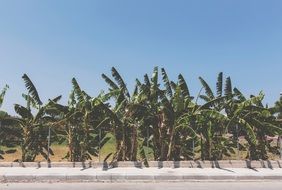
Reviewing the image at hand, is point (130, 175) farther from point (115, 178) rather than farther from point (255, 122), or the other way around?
point (255, 122)

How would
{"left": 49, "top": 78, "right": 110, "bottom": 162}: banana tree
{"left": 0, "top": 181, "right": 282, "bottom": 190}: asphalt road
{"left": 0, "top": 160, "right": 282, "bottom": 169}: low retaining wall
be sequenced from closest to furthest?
{"left": 0, "top": 181, "right": 282, "bottom": 190}: asphalt road < {"left": 0, "top": 160, "right": 282, "bottom": 169}: low retaining wall < {"left": 49, "top": 78, "right": 110, "bottom": 162}: banana tree

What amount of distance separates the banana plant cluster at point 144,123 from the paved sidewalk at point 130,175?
5.14ft

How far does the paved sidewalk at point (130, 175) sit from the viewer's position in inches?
530

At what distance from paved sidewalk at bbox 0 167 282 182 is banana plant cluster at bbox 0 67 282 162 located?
5.14 feet

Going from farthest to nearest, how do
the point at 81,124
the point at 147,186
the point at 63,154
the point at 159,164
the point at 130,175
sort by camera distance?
the point at 63,154 → the point at 81,124 → the point at 159,164 → the point at 130,175 → the point at 147,186

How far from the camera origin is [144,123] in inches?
664

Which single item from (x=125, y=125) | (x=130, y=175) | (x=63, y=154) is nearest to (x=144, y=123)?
(x=125, y=125)

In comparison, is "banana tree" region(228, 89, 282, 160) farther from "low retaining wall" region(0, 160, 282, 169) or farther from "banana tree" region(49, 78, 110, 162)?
"banana tree" region(49, 78, 110, 162)

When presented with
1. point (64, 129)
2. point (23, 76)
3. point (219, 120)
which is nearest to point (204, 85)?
point (219, 120)

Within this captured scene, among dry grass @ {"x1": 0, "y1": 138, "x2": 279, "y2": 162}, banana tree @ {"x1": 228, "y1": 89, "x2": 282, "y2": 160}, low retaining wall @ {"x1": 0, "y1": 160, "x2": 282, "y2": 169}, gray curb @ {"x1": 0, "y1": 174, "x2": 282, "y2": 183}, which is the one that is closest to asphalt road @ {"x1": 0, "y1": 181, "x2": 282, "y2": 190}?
gray curb @ {"x1": 0, "y1": 174, "x2": 282, "y2": 183}

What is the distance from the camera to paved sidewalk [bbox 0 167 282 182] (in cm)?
1346

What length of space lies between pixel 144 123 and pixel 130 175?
11.6 ft

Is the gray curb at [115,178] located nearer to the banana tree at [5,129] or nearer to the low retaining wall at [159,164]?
the low retaining wall at [159,164]

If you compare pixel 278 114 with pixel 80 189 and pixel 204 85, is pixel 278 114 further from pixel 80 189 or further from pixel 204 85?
pixel 80 189
